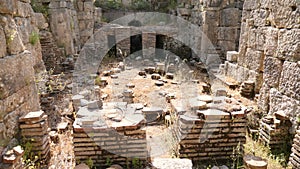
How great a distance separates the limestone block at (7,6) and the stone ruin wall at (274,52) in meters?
4.48

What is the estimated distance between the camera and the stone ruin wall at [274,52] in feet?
12.5

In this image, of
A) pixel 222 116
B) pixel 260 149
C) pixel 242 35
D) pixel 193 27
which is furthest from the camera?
pixel 193 27

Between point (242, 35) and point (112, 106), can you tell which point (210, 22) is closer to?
point (242, 35)

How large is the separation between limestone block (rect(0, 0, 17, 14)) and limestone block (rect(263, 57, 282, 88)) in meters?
4.60

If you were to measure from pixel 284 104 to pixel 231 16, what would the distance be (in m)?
5.10

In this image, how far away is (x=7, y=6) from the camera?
11.4 feet

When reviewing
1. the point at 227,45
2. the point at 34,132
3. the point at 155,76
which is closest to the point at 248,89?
the point at 155,76

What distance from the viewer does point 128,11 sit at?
13711 mm

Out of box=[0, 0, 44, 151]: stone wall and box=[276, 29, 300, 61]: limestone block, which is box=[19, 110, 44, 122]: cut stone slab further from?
box=[276, 29, 300, 61]: limestone block

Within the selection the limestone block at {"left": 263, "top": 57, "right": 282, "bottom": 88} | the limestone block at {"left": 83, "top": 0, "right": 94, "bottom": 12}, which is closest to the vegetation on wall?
the limestone block at {"left": 83, "top": 0, "right": 94, "bottom": 12}

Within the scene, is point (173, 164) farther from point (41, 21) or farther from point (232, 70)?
point (41, 21)

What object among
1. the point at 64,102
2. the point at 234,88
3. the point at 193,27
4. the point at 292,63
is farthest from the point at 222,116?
the point at 193,27

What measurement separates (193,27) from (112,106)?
7726 millimetres

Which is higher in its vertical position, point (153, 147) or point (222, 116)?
point (222, 116)
